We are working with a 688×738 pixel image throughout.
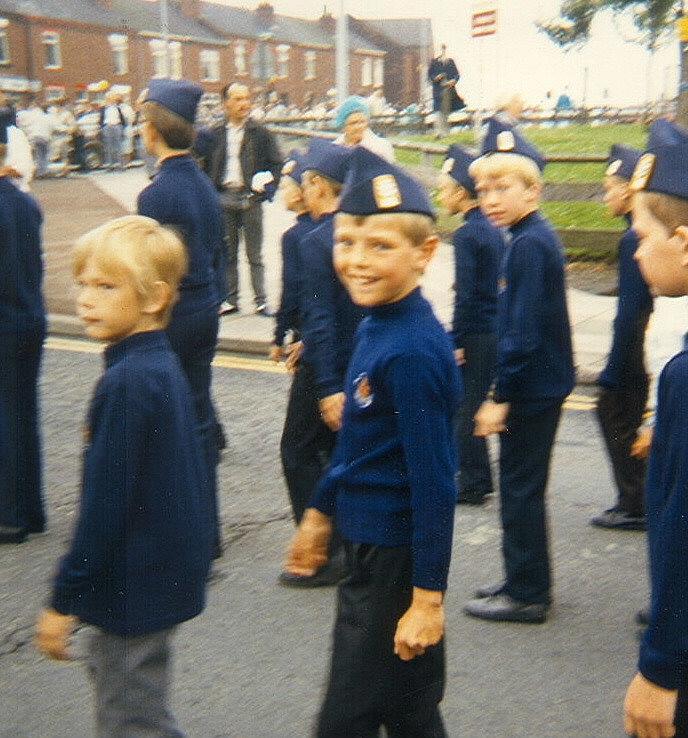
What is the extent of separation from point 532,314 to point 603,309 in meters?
7.14

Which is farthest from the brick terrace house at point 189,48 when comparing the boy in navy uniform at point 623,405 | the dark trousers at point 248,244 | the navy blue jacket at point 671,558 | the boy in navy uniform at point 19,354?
the navy blue jacket at point 671,558

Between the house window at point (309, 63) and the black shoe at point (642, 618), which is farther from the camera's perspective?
the house window at point (309, 63)

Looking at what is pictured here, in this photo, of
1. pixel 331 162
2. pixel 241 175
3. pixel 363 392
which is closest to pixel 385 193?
pixel 363 392

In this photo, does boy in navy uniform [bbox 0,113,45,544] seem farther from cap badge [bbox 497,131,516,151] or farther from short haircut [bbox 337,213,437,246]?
short haircut [bbox 337,213,437,246]

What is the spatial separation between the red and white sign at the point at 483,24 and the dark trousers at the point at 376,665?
43.4 feet

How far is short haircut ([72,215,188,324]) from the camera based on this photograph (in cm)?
282

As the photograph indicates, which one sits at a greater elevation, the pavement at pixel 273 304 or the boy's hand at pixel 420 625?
the boy's hand at pixel 420 625

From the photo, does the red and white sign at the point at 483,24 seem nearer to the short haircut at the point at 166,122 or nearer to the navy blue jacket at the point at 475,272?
the navy blue jacket at the point at 475,272

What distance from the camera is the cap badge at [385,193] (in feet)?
9.07

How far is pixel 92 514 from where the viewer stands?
8.87 feet

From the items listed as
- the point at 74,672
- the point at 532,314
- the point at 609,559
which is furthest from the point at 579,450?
the point at 74,672

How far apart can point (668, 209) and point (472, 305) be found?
3.49 m

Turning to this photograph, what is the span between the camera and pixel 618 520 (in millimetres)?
5730

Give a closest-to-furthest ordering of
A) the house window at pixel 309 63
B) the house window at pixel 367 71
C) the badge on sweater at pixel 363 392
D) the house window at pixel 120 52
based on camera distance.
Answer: the badge on sweater at pixel 363 392 → the house window at pixel 120 52 → the house window at pixel 309 63 → the house window at pixel 367 71
